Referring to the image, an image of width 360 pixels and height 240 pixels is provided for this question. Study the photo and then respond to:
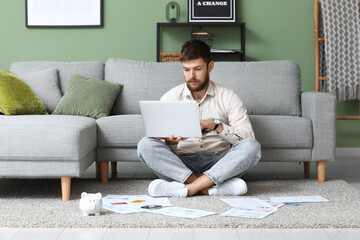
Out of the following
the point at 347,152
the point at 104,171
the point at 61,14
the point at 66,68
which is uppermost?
the point at 61,14

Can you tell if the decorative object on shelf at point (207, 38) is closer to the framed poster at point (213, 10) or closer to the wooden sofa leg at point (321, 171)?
the framed poster at point (213, 10)

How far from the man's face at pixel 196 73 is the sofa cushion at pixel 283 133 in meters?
0.53

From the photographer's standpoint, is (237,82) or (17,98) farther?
(237,82)

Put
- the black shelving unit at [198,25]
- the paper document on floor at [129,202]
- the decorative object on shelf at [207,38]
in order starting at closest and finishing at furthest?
the paper document on floor at [129,202], the black shelving unit at [198,25], the decorative object on shelf at [207,38]

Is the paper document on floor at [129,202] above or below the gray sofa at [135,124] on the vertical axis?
below

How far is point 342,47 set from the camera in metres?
4.44

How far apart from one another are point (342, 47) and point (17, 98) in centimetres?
278

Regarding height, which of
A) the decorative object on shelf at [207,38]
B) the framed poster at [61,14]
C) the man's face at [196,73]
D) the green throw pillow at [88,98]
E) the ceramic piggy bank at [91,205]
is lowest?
the ceramic piggy bank at [91,205]

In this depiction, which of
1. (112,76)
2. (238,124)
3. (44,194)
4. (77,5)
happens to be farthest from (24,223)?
(77,5)

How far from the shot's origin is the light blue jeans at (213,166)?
2.69 metres

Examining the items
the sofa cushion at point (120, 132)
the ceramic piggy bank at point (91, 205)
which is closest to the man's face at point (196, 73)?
the sofa cushion at point (120, 132)

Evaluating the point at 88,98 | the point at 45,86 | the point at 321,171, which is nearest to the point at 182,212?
the point at 321,171

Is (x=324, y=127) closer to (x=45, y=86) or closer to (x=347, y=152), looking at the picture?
(x=347, y=152)

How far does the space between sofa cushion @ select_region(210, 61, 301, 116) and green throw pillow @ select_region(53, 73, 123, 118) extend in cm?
74
